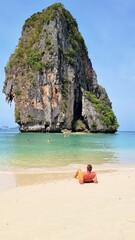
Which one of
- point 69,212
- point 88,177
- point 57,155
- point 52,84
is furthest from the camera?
point 52,84

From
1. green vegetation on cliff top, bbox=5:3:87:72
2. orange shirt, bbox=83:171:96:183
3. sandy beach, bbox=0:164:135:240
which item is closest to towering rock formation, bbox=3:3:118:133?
green vegetation on cliff top, bbox=5:3:87:72

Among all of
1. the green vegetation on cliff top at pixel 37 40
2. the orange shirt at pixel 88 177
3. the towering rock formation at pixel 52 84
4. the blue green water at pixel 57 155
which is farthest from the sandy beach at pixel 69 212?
the green vegetation on cliff top at pixel 37 40

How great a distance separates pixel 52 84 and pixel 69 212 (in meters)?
66.1

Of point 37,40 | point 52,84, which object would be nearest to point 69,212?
point 52,84

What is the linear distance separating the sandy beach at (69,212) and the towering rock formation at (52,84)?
2401 inches

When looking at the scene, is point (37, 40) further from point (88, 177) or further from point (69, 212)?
point (69, 212)

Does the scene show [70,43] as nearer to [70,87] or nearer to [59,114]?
[70,87]

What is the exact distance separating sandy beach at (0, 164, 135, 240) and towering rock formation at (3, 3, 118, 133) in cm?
6098

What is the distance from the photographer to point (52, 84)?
234 ft

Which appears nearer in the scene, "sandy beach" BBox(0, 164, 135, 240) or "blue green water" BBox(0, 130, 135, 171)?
"sandy beach" BBox(0, 164, 135, 240)

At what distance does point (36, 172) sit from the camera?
1298cm

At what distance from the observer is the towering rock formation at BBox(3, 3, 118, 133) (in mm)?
70375

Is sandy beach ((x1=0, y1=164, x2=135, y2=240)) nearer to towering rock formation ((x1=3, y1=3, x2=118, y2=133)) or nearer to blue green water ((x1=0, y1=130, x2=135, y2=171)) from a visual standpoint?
blue green water ((x1=0, y1=130, x2=135, y2=171))

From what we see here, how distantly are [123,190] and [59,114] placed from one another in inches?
2439
